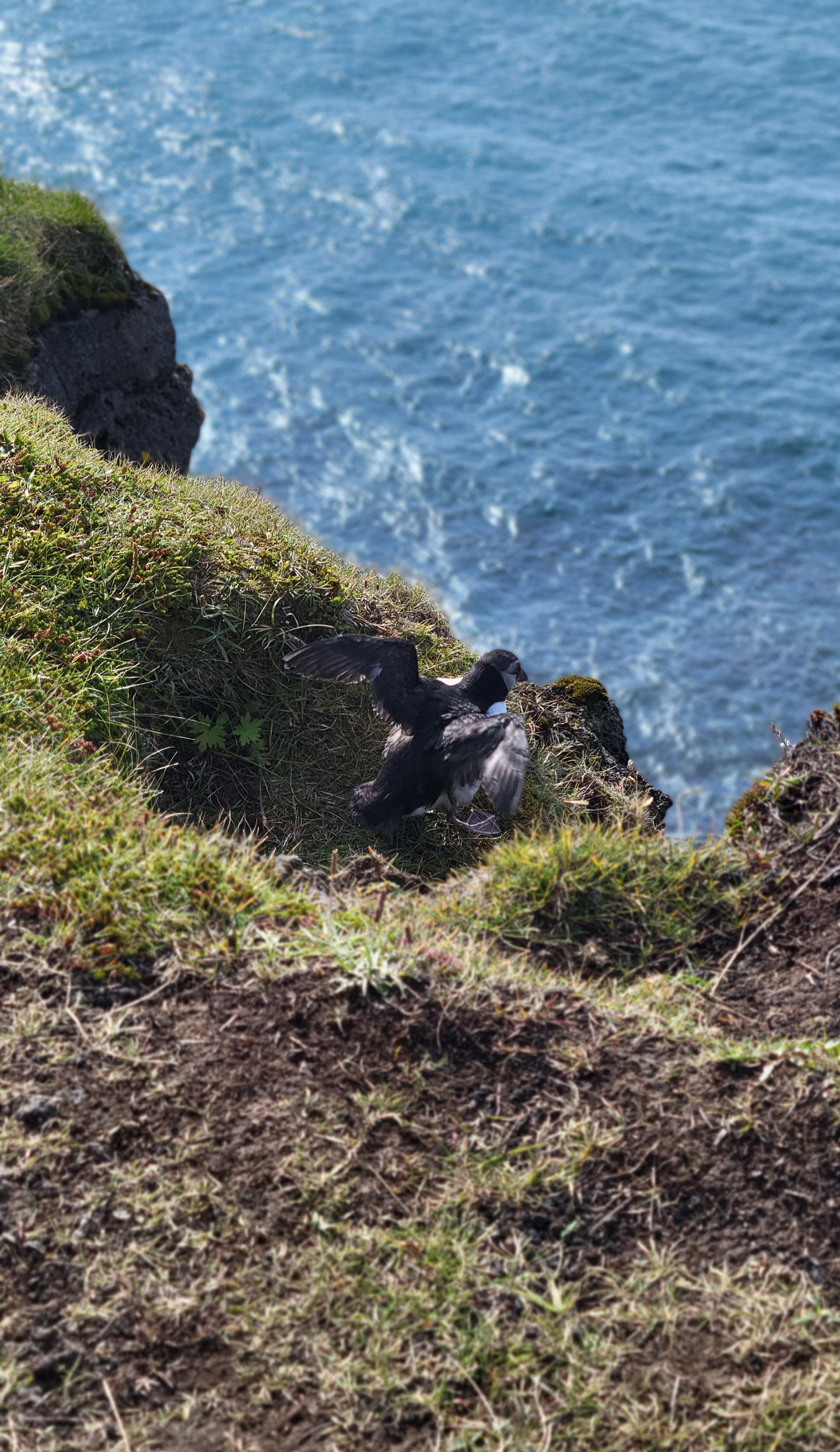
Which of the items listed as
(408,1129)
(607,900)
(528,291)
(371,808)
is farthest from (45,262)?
(528,291)

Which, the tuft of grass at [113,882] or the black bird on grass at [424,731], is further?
the black bird on grass at [424,731]

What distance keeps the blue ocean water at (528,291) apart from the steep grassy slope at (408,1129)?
9.57 meters

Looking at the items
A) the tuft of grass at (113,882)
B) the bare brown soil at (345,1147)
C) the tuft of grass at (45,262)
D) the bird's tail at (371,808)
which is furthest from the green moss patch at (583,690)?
the tuft of grass at (45,262)

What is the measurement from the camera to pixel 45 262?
8.30 metres

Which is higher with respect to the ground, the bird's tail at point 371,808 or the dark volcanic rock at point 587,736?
the bird's tail at point 371,808

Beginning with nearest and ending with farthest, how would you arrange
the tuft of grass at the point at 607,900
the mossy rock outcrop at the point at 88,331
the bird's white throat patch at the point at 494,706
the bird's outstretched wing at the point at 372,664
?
1. the tuft of grass at the point at 607,900
2. the bird's outstretched wing at the point at 372,664
3. the bird's white throat patch at the point at 494,706
4. the mossy rock outcrop at the point at 88,331

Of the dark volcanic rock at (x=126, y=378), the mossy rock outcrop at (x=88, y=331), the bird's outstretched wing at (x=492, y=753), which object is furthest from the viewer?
the dark volcanic rock at (x=126, y=378)

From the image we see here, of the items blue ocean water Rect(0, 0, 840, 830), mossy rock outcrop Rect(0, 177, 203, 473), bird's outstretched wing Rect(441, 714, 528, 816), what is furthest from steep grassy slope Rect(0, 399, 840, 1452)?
blue ocean water Rect(0, 0, 840, 830)

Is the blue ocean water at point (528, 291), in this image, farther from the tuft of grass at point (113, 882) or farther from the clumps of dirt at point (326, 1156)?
the clumps of dirt at point (326, 1156)

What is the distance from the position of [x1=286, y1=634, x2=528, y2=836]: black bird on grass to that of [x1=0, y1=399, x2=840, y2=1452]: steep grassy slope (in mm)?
645

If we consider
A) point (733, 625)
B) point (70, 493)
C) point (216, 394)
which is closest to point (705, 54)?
point (216, 394)

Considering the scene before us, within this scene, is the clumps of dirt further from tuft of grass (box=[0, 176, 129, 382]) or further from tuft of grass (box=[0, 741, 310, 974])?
tuft of grass (box=[0, 176, 129, 382])

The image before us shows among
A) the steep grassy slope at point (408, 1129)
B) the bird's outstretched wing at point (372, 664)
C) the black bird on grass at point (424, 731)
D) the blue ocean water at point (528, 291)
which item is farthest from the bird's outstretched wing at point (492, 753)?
the blue ocean water at point (528, 291)

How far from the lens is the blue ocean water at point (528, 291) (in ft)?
49.2
